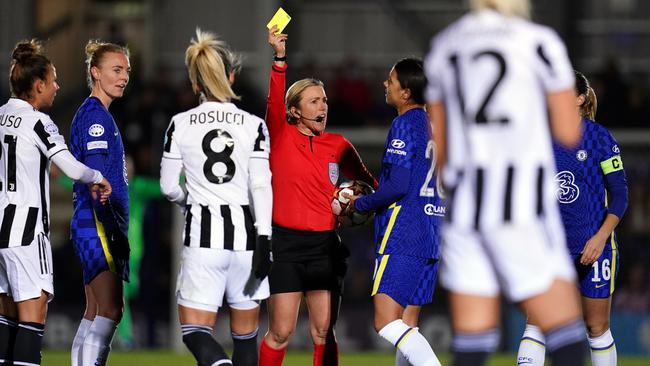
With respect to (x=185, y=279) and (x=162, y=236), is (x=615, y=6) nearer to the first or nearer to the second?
(x=162, y=236)

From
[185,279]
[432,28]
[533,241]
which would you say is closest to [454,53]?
[533,241]

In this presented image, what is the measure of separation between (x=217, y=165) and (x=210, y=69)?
0.50 m

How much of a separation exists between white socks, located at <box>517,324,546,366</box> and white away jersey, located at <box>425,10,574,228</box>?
2535mm

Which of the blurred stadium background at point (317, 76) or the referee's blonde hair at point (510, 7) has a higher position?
the referee's blonde hair at point (510, 7)

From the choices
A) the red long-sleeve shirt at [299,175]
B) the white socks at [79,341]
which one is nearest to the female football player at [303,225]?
the red long-sleeve shirt at [299,175]

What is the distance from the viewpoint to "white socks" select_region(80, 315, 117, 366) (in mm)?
6367

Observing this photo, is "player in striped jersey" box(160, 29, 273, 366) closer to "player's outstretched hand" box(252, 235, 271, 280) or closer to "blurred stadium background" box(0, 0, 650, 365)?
"player's outstretched hand" box(252, 235, 271, 280)

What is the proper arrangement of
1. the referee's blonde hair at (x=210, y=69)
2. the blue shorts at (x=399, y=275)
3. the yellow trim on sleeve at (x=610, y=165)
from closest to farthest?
the referee's blonde hair at (x=210, y=69)
the blue shorts at (x=399, y=275)
the yellow trim on sleeve at (x=610, y=165)

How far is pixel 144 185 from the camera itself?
12695 millimetres

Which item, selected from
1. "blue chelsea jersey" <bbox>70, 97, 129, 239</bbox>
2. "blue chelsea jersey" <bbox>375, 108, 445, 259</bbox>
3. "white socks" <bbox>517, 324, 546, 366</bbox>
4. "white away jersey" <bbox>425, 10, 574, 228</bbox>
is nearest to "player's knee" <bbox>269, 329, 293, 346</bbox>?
"blue chelsea jersey" <bbox>375, 108, 445, 259</bbox>

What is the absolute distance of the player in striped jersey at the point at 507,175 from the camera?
431cm

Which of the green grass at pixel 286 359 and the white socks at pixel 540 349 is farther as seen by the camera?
the green grass at pixel 286 359

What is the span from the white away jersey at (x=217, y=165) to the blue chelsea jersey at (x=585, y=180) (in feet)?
6.22

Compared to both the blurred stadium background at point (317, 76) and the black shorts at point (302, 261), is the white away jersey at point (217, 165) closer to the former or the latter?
the black shorts at point (302, 261)
